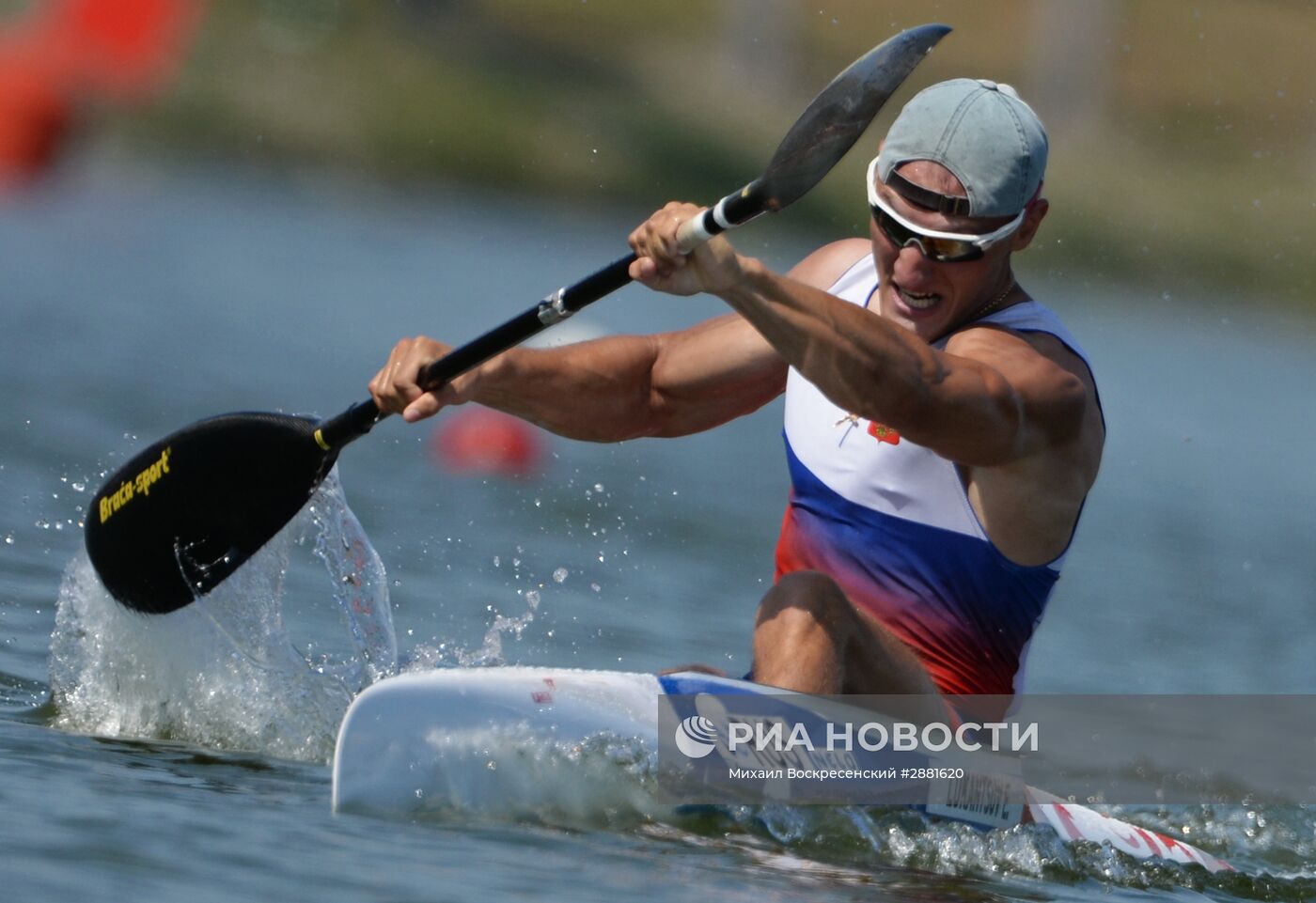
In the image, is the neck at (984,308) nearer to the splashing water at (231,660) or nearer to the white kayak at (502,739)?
the white kayak at (502,739)

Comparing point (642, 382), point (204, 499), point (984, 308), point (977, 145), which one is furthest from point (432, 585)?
point (977, 145)

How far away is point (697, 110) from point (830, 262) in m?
22.2

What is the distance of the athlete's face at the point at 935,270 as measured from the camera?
13.2ft

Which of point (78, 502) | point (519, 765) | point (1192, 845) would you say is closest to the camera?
point (519, 765)

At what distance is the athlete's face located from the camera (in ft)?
13.2

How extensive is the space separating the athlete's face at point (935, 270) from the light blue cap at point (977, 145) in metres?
0.02

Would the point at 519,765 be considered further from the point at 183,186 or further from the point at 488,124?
the point at 488,124

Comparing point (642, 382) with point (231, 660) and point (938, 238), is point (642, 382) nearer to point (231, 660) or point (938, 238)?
point (938, 238)

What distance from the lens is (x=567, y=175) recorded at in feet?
78.3

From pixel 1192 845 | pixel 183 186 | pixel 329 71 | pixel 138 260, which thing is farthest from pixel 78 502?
pixel 329 71

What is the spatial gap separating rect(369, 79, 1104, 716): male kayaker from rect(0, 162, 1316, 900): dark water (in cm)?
45

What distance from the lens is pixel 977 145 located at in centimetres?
399

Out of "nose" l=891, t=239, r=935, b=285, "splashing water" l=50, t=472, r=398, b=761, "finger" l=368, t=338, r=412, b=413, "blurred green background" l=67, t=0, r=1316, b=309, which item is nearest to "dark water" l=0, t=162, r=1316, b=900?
"splashing water" l=50, t=472, r=398, b=761

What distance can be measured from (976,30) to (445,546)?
1195 inches
